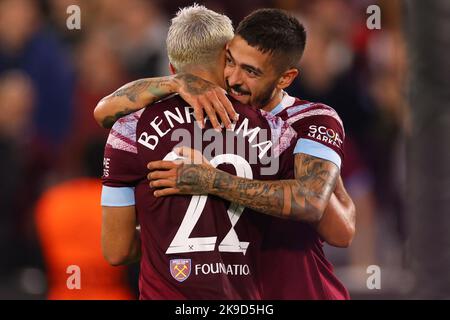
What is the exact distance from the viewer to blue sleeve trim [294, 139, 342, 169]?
134 inches

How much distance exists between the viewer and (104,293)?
18.5 feet

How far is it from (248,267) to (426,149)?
0.84 metres

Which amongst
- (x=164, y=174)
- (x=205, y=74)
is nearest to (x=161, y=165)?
(x=164, y=174)

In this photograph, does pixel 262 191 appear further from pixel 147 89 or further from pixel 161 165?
pixel 147 89

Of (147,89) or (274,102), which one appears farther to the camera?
(274,102)

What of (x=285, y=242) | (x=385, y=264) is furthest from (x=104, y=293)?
(x=385, y=264)

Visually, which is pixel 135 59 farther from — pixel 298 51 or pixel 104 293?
pixel 298 51

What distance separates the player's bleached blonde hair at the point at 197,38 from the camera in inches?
133

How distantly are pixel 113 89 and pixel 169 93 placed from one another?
3.90 meters

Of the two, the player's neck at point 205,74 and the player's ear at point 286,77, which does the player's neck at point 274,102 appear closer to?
the player's ear at point 286,77

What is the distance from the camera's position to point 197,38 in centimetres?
338

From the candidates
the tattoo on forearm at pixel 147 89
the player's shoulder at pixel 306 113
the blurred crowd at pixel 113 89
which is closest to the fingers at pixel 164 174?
the tattoo on forearm at pixel 147 89

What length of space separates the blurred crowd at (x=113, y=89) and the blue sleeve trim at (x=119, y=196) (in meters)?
3.29

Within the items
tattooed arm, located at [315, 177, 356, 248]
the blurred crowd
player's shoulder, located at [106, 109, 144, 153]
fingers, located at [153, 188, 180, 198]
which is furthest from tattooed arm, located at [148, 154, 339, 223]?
the blurred crowd
